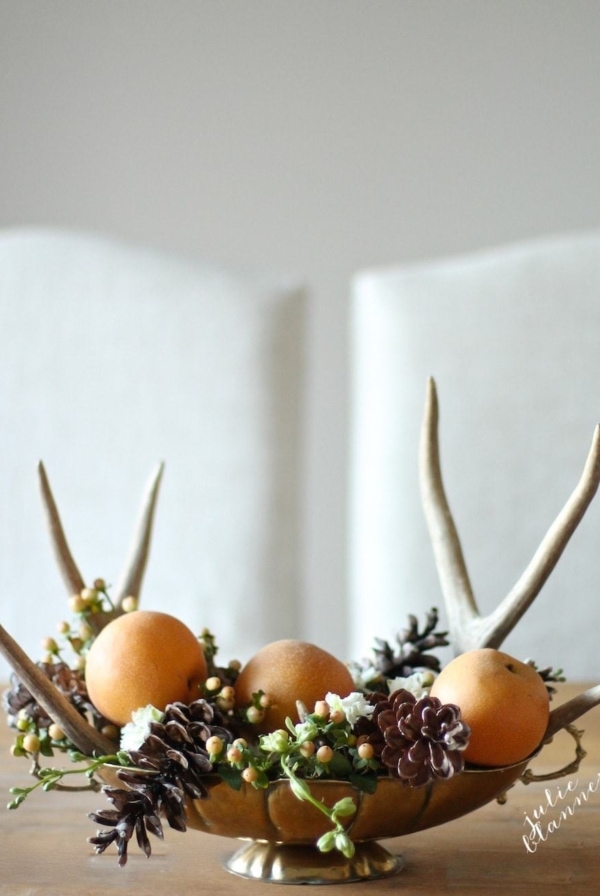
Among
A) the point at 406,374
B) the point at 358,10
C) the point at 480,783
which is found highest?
the point at 358,10

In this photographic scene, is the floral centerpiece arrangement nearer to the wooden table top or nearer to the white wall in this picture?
the wooden table top

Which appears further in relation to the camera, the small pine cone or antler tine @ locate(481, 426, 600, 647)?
antler tine @ locate(481, 426, 600, 647)

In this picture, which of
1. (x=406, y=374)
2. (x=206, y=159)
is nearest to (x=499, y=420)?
(x=406, y=374)

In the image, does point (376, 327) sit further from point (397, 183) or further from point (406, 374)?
point (397, 183)

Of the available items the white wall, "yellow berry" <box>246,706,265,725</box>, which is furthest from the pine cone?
the white wall

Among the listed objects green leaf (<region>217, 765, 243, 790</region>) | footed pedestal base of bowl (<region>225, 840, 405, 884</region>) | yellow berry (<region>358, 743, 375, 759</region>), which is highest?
yellow berry (<region>358, 743, 375, 759</region>)

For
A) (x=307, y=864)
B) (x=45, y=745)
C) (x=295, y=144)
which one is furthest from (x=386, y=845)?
(x=295, y=144)

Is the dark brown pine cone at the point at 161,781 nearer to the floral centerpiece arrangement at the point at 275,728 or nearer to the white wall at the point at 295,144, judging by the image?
the floral centerpiece arrangement at the point at 275,728
